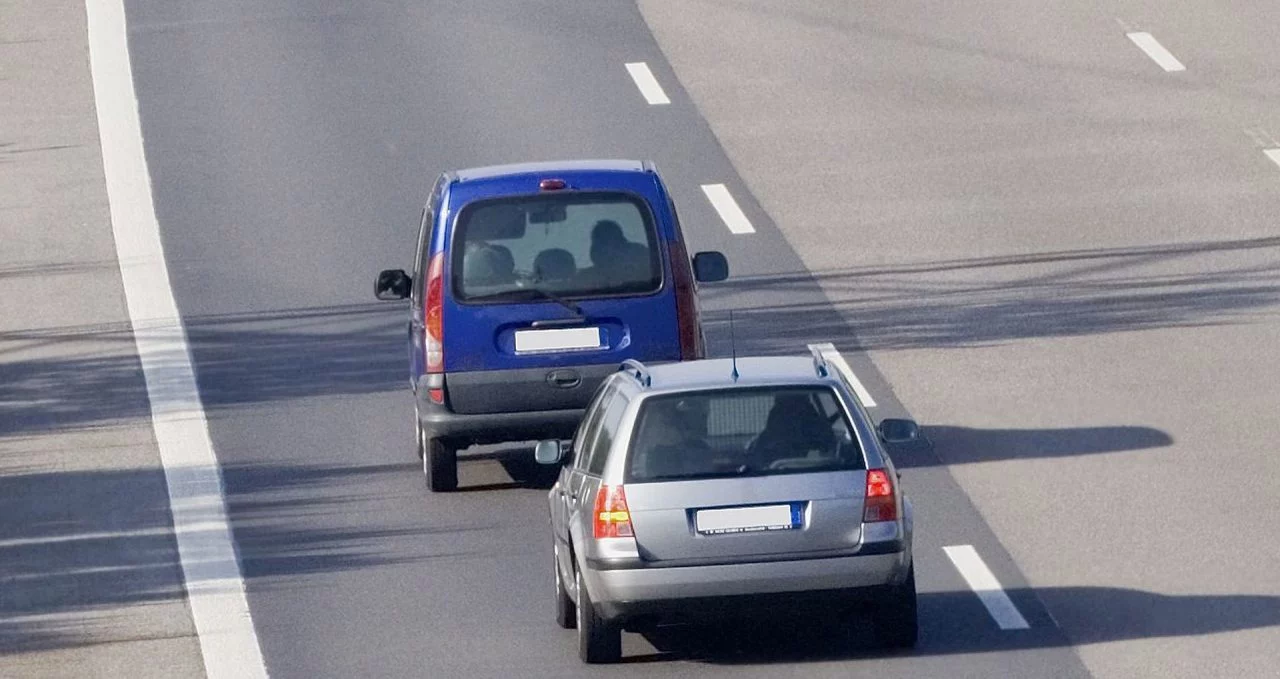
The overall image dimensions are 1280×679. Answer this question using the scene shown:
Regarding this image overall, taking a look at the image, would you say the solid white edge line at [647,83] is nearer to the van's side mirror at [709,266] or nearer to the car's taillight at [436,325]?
the van's side mirror at [709,266]

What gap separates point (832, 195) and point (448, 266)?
10186 mm

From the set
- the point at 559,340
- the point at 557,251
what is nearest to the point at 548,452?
the point at 559,340

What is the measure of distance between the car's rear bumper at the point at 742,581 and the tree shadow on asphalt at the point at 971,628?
0.18 m

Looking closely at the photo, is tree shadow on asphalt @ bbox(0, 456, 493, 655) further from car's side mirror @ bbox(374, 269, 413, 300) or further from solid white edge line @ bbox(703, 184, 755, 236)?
solid white edge line @ bbox(703, 184, 755, 236)

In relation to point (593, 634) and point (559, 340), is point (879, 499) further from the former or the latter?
point (559, 340)

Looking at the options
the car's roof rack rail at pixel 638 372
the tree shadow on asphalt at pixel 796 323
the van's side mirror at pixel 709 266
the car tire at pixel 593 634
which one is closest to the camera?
the car tire at pixel 593 634

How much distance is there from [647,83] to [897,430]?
17.6 m

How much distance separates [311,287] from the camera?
23016 millimetres

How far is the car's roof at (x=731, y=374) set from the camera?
11766 mm

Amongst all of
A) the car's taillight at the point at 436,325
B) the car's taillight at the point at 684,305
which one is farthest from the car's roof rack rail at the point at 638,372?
the car's taillight at the point at 436,325

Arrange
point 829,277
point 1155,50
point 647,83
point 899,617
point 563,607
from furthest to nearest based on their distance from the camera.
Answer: point 1155,50 < point 647,83 < point 829,277 < point 563,607 < point 899,617

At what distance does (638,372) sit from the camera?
40.4 ft

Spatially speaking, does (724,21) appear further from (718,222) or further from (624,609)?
(624,609)

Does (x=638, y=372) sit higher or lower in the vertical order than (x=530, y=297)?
higher
